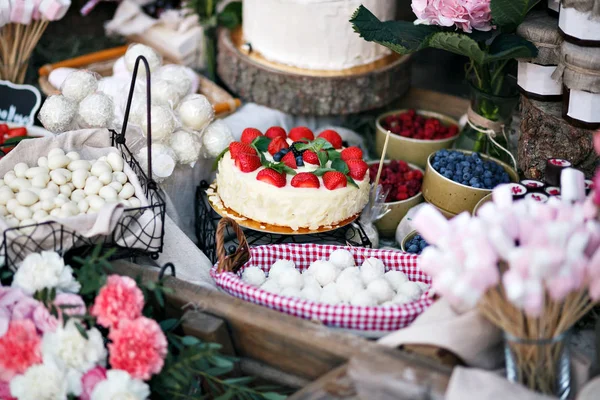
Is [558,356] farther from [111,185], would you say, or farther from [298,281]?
[111,185]

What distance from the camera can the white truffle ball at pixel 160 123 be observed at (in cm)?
192

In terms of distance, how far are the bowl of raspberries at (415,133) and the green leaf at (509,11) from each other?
2.08 ft

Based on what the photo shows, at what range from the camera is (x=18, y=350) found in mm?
1347

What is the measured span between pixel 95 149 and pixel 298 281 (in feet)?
2.28

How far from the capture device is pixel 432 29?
77.1 inches

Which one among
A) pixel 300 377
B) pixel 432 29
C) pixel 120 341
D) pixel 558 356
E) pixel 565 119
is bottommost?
pixel 300 377

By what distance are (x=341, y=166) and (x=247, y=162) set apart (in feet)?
0.85

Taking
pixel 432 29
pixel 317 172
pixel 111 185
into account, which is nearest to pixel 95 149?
pixel 111 185

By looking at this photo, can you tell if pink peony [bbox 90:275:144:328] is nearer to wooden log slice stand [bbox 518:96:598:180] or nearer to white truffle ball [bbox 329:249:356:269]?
white truffle ball [bbox 329:249:356:269]

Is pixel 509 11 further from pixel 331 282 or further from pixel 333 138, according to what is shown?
pixel 331 282

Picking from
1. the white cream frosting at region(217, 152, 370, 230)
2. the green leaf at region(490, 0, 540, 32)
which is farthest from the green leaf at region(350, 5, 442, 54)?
the white cream frosting at region(217, 152, 370, 230)

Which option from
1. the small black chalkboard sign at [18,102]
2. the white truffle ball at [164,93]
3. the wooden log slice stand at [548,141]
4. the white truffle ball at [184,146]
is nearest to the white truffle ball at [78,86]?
the white truffle ball at [164,93]

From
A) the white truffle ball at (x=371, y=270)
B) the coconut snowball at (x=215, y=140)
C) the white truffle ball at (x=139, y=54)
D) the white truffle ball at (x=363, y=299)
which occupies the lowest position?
the white truffle ball at (x=371, y=270)

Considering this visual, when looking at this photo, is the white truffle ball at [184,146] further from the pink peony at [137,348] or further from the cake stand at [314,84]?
the pink peony at [137,348]
